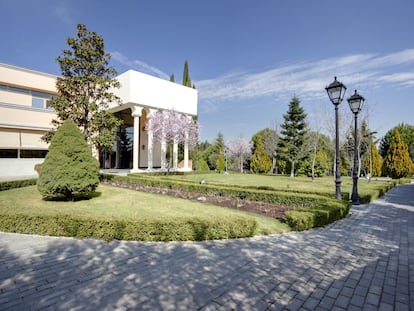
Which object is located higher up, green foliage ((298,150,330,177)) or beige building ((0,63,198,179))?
beige building ((0,63,198,179))

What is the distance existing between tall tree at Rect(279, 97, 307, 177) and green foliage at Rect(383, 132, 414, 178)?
11044mm

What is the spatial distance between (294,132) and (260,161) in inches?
363

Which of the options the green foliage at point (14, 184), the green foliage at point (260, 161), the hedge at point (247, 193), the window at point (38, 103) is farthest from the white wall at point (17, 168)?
the green foliage at point (260, 161)

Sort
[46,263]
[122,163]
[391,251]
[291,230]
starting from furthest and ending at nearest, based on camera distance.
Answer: [122,163], [291,230], [391,251], [46,263]

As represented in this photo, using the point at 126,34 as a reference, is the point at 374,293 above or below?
below

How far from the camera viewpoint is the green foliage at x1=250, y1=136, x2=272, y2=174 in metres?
34.5

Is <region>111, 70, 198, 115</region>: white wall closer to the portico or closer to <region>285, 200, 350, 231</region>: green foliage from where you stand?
the portico

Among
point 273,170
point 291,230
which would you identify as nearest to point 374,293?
point 291,230

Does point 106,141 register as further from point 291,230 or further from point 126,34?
point 291,230

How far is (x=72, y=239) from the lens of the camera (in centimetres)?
477

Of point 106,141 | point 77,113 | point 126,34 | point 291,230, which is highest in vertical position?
point 126,34

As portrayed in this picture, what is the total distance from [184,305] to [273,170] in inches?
1400

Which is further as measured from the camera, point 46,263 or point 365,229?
point 365,229

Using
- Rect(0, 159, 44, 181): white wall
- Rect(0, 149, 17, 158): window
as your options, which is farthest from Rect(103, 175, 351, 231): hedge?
Rect(0, 149, 17, 158): window
